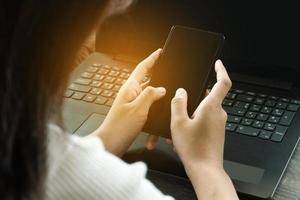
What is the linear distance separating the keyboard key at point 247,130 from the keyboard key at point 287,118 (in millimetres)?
44

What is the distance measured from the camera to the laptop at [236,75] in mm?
828

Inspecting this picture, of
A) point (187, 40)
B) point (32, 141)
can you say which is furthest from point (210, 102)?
point (32, 141)

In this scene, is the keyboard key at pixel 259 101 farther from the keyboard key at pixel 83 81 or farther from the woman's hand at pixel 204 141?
the keyboard key at pixel 83 81

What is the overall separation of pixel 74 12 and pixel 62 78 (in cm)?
7

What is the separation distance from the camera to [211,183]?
0.73m

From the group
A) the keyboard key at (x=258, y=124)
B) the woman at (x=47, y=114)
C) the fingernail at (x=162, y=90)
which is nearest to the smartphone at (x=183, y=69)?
the fingernail at (x=162, y=90)

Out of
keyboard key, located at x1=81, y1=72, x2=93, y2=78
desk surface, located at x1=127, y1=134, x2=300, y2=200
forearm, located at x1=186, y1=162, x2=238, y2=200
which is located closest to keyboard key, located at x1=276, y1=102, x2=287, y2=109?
desk surface, located at x1=127, y1=134, x2=300, y2=200

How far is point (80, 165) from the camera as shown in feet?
1.77

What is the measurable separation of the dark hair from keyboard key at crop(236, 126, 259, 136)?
0.40 m

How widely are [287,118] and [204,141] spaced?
0.61 ft

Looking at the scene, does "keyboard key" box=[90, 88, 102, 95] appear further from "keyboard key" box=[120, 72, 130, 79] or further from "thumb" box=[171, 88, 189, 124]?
"thumb" box=[171, 88, 189, 124]

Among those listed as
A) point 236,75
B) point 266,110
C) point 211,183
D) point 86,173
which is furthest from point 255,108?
point 86,173

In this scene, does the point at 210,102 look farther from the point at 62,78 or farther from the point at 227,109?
the point at 62,78

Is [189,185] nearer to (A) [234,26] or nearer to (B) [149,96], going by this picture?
(B) [149,96]
